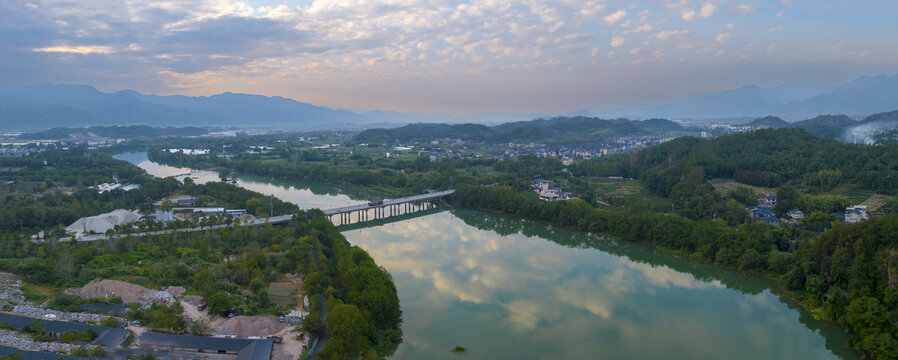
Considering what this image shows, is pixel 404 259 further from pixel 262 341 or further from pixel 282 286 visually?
pixel 262 341

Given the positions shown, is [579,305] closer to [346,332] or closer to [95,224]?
[346,332]

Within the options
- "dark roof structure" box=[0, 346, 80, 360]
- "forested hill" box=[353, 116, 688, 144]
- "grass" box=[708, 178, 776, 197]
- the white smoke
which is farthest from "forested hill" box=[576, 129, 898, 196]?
"forested hill" box=[353, 116, 688, 144]

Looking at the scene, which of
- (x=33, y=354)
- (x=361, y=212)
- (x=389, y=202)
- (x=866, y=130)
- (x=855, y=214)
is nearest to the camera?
(x=33, y=354)

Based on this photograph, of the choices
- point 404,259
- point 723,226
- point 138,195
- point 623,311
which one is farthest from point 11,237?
point 723,226

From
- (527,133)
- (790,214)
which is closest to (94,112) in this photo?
(527,133)

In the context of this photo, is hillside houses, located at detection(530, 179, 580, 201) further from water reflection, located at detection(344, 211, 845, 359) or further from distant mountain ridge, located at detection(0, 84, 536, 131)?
distant mountain ridge, located at detection(0, 84, 536, 131)

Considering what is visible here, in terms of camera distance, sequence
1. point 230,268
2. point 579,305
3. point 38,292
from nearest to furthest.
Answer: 1. point 38,292
2. point 579,305
3. point 230,268

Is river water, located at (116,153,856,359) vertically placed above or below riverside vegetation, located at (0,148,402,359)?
below
